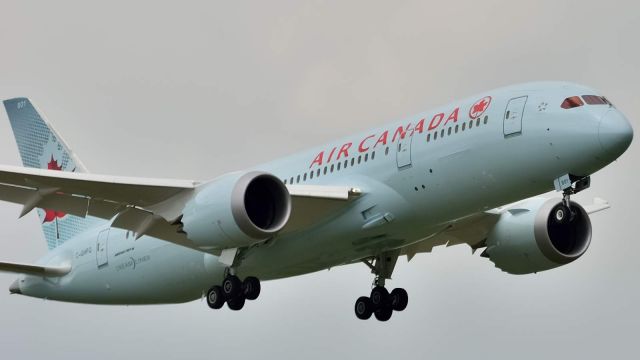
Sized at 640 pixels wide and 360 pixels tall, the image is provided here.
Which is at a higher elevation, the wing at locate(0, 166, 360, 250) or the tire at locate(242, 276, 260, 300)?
the wing at locate(0, 166, 360, 250)

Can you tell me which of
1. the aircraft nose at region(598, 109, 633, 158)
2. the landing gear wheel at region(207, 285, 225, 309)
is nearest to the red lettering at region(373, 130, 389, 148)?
the landing gear wheel at region(207, 285, 225, 309)

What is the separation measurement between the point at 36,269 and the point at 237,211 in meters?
10.8

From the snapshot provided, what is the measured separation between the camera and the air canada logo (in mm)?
33562

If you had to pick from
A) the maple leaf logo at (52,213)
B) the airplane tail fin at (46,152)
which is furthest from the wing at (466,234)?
the maple leaf logo at (52,213)

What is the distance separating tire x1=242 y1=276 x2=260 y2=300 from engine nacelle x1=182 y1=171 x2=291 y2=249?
202 centimetres

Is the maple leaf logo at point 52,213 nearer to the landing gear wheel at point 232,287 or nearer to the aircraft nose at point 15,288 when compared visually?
the aircraft nose at point 15,288

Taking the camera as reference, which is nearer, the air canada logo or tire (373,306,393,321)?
the air canada logo

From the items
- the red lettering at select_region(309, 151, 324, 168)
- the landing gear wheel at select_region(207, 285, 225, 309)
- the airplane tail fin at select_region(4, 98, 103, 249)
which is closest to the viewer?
the landing gear wheel at select_region(207, 285, 225, 309)

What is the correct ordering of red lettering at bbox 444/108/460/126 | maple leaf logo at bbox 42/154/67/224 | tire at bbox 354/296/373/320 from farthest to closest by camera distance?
maple leaf logo at bbox 42/154/67/224 < tire at bbox 354/296/373/320 < red lettering at bbox 444/108/460/126

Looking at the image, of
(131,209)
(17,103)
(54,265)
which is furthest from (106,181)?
(17,103)

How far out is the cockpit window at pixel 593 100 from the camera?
32.5m

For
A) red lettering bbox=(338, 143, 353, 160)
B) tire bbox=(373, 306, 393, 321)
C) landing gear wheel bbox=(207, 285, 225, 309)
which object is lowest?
landing gear wheel bbox=(207, 285, 225, 309)

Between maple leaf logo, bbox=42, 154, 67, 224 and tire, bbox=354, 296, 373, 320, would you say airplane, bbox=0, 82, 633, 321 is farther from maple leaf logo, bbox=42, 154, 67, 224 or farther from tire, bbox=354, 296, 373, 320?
maple leaf logo, bbox=42, 154, 67, 224

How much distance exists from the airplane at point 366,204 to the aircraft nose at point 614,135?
1.2 inches
